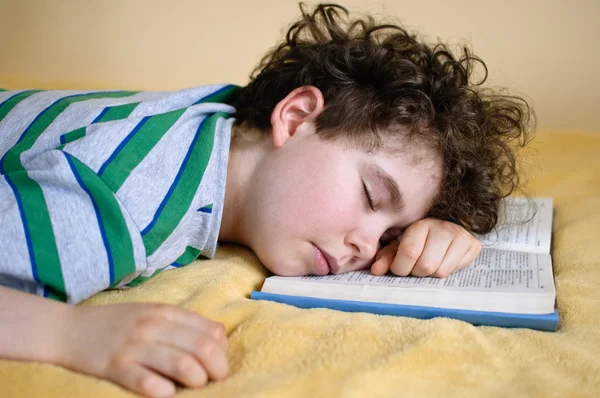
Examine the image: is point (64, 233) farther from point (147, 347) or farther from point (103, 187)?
point (147, 347)

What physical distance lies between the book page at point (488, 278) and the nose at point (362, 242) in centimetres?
3

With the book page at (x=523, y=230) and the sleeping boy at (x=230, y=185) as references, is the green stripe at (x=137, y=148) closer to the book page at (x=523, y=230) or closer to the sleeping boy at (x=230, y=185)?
the sleeping boy at (x=230, y=185)

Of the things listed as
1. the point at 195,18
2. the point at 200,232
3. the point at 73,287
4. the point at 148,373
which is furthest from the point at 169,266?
the point at 195,18

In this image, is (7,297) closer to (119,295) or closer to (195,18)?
(119,295)

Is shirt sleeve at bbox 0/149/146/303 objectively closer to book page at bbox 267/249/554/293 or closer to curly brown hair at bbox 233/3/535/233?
book page at bbox 267/249/554/293

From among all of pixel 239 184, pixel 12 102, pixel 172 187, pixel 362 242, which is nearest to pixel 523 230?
pixel 362 242

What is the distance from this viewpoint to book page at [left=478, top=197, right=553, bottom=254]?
3.59 feet

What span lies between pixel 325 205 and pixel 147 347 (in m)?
0.38

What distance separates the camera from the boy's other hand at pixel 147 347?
0.62m

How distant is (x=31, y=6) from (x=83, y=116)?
1.37m

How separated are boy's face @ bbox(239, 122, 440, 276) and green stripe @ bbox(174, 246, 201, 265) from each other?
0.09 meters

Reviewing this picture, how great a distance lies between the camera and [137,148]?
904mm

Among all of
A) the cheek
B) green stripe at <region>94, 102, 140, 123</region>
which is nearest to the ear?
the cheek

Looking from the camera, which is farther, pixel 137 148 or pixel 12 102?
pixel 12 102
